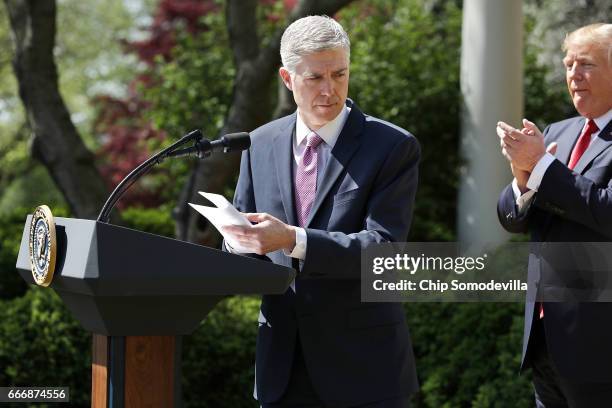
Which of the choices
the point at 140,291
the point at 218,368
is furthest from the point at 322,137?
the point at 218,368

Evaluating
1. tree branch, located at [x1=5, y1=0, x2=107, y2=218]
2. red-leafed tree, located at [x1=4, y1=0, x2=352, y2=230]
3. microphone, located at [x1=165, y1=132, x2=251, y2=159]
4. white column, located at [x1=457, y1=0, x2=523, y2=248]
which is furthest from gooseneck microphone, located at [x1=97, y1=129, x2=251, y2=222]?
white column, located at [x1=457, y1=0, x2=523, y2=248]

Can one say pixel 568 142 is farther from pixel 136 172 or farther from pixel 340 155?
pixel 136 172

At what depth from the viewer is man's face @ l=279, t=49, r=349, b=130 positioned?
3.08 meters

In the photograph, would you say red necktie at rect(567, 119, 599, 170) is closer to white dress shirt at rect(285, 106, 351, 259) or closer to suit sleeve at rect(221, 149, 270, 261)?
white dress shirt at rect(285, 106, 351, 259)

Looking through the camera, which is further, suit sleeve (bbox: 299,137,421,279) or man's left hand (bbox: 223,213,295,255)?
suit sleeve (bbox: 299,137,421,279)

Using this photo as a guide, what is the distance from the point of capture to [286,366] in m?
3.04

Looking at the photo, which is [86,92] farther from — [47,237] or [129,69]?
[47,237]

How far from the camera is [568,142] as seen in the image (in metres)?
3.60

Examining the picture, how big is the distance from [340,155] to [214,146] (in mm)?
464

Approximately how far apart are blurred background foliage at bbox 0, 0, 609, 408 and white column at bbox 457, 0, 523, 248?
249 mm

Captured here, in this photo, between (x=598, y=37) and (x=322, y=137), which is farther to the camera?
(x=598, y=37)

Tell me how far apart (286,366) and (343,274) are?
37 cm

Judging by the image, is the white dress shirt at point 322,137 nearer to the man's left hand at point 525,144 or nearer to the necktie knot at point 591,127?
the man's left hand at point 525,144

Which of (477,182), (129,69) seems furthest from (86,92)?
(477,182)
